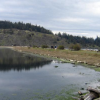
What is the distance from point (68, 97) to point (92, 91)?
125 inches

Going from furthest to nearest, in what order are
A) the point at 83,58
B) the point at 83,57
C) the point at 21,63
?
the point at 83,57, the point at 83,58, the point at 21,63

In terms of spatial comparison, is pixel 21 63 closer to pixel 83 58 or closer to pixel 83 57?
pixel 83 58

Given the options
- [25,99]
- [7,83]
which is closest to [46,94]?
[25,99]

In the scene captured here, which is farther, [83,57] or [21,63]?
[83,57]

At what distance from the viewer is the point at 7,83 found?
23.4 meters

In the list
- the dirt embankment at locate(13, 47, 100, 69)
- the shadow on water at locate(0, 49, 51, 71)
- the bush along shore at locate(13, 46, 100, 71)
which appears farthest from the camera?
the dirt embankment at locate(13, 47, 100, 69)

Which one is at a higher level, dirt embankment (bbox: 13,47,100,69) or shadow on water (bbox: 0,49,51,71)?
dirt embankment (bbox: 13,47,100,69)

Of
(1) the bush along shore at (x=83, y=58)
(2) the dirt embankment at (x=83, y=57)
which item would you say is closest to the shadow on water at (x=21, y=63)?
(1) the bush along shore at (x=83, y=58)

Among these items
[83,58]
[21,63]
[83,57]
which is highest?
[83,57]

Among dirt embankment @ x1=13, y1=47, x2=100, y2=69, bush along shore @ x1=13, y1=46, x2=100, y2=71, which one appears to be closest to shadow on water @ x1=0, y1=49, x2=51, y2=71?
bush along shore @ x1=13, y1=46, x2=100, y2=71

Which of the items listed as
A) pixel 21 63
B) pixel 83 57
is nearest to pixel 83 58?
pixel 83 57

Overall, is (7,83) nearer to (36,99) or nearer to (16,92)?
(16,92)

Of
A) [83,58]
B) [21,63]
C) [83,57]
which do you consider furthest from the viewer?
[83,57]

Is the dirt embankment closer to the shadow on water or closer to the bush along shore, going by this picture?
the bush along shore
